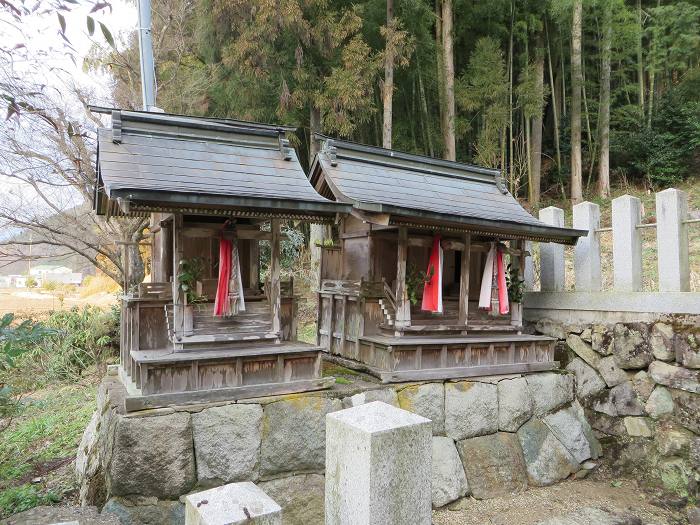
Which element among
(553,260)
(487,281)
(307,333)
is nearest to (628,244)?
(553,260)

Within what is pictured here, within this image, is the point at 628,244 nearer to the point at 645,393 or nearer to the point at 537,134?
the point at 645,393

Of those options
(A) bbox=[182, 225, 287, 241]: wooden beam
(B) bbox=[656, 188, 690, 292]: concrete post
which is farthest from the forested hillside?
(B) bbox=[656, 188, 690, 292]: concrete post

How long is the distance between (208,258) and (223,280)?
96cm

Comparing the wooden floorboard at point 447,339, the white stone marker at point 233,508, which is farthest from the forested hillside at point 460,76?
the white stone marker at point 233,508

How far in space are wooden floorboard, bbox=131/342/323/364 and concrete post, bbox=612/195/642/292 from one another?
5.70m

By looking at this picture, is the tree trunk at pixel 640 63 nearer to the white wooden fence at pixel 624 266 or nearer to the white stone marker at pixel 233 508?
the white wooden fence at pixel 624 266

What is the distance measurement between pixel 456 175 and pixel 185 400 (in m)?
6.80

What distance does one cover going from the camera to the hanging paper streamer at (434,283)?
24.5 ft

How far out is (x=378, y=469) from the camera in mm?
2098

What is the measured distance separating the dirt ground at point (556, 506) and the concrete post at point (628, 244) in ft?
11.3

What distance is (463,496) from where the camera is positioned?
22.5ft

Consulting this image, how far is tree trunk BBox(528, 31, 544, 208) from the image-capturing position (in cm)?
1775

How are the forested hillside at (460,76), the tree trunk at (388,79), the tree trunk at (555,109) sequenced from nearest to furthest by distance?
the forested hillside at (460,76)
the tree trunk at (388,79)
the tree trunk at (555,109)

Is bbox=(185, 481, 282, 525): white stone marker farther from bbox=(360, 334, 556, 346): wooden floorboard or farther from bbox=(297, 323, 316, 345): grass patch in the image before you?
bbox=(297, 323, 316, 345): grass patch
